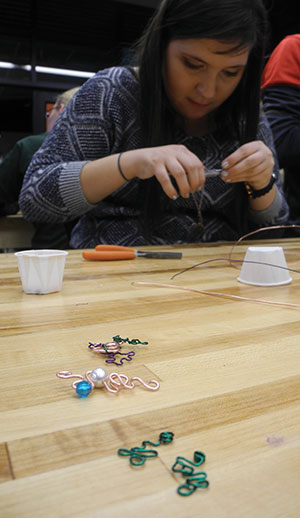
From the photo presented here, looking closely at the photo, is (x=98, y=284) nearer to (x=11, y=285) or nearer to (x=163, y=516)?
(x=11, y=285)

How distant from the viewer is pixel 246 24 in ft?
3.47

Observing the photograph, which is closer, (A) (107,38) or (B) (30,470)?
(B) (30,470)

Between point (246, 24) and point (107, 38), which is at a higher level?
point (107, 38)

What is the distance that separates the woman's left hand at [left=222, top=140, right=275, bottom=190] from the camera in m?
1.01

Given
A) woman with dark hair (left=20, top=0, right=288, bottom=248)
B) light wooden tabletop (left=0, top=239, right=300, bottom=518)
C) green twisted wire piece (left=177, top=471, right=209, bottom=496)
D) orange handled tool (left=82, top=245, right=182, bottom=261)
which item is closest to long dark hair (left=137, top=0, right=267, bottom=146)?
woman with dark hair (left=20, top=0, right=288, bottom=248)

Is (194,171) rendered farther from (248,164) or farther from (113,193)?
(113,193)

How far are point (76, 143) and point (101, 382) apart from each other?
950mm

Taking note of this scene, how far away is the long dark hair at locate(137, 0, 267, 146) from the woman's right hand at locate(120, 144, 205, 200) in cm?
24

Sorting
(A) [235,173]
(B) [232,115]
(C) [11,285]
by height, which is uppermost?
(B) [232,115]

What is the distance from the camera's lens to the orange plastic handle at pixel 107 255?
2.81 ft

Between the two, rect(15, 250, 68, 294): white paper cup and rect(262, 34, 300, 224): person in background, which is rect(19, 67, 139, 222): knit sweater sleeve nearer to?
rect(15, 250, 68, 294): white paper cup

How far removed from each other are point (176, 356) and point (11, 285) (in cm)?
36

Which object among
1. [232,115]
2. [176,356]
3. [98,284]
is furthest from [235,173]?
[176,356]

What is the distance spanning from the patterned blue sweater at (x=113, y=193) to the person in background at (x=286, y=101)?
→ 351 millimetres
